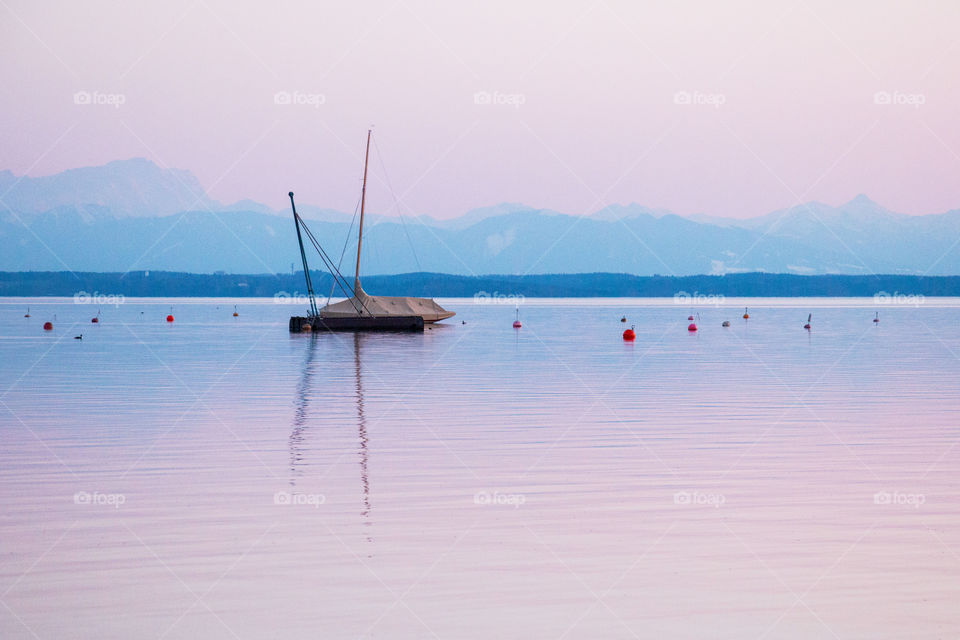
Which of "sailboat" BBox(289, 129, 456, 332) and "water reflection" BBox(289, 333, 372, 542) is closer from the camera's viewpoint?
"water reflection" BBox(289, 333, 372, 542)

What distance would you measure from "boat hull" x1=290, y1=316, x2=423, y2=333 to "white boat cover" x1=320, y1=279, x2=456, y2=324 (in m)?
1.07

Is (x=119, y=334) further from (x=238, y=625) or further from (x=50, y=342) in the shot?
(x=238, y=625)

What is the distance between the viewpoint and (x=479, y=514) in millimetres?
19812

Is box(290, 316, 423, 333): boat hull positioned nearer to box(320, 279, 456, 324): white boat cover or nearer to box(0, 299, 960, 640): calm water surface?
box(320, 279, 456, 324): white boat cover

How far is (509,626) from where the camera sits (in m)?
13.2

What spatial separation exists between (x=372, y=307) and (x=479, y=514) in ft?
313

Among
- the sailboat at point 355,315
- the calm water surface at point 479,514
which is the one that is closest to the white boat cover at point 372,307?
the sailboat at point 355,315

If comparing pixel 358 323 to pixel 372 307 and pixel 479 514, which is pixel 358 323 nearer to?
pixel 372 307

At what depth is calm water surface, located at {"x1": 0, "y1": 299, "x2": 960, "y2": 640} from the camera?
13.7 metres

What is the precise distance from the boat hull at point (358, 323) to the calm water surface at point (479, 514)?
62171 millimetres

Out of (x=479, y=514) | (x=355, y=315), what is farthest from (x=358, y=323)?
(x=479, y=514)

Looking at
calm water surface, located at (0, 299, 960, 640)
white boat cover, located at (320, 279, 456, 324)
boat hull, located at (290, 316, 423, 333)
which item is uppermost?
white boat cover, located at (320, 279, 456, 324)

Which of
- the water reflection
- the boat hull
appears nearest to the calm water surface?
the water reflection

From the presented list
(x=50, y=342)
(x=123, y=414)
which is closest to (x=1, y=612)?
(x=123, y=414)
